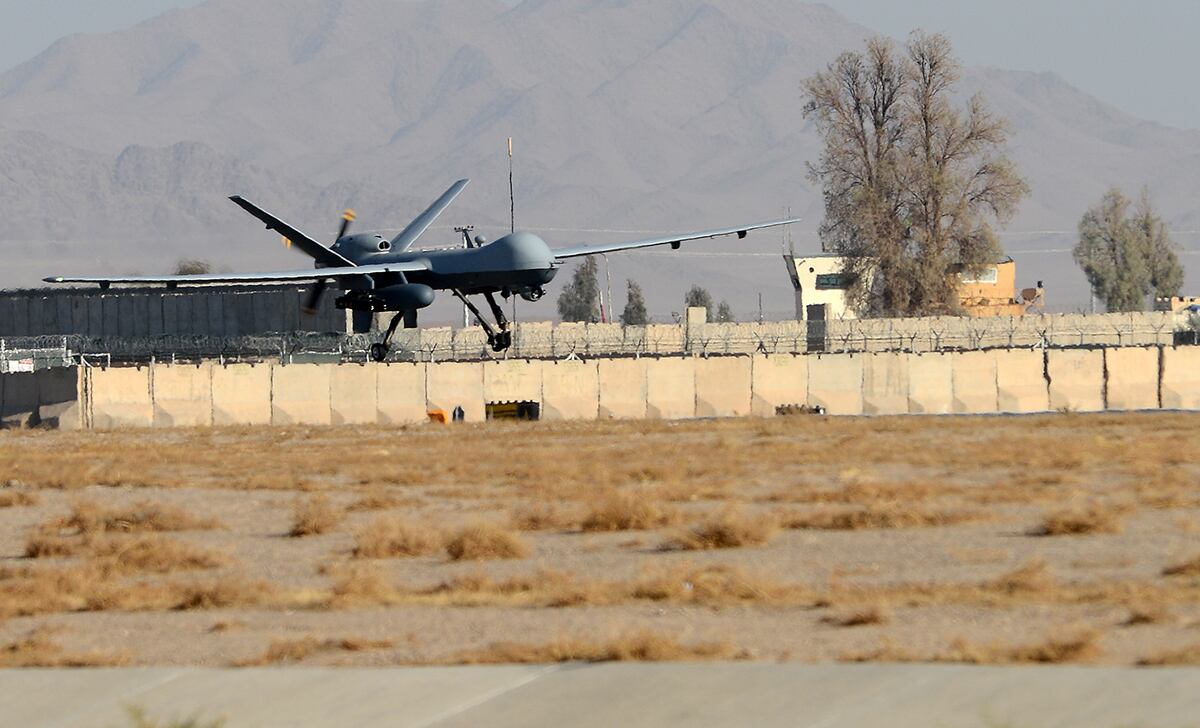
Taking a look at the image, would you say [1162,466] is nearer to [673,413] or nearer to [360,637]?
[360,637]

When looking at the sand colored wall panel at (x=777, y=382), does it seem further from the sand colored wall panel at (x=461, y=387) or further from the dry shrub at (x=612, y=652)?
the dry shrub at (x=612, y=652)

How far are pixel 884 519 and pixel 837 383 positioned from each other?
120ft

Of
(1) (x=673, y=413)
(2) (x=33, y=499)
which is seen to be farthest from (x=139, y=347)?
(2) (x=33, y=499)

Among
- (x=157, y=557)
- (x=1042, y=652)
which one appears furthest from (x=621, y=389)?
(x=1042, y=652)

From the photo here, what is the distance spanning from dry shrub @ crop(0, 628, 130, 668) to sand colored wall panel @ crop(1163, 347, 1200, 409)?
164 ft

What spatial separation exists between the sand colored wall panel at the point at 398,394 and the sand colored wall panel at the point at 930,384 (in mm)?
15207

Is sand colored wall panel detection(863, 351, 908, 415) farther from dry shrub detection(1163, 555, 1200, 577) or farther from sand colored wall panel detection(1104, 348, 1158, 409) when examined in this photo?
dry shrub detection(1163, 555, 1200, 577)

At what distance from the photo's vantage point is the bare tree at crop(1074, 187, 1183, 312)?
15862cm

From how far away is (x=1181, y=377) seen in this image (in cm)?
6006

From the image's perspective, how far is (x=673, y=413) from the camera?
54406 millimetres

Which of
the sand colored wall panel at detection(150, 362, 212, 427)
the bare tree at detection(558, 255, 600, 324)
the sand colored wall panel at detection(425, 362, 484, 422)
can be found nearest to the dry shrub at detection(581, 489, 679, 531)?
the sand colored wall panel at detection(150, 362, 212, 427)

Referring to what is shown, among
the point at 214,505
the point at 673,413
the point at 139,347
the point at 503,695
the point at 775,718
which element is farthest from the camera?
the point at 139,347

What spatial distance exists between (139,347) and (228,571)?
2990 inches

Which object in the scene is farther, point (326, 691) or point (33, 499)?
point (33, 499)
